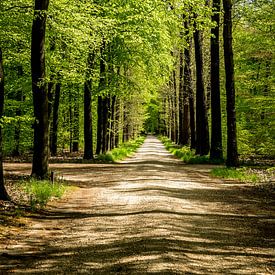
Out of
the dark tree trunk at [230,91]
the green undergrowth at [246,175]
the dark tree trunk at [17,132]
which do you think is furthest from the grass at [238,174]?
the dark tree trunk at [17,132]

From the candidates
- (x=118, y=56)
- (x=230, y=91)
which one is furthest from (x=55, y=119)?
(x=230, y=91)

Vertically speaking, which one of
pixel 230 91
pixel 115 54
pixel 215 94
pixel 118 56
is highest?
pixel 115 54

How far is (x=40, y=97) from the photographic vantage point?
1362 cm

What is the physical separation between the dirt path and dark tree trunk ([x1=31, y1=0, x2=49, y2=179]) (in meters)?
1.69

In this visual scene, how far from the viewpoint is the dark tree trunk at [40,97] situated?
42.9 ft

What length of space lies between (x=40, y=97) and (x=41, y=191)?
3.44 meters

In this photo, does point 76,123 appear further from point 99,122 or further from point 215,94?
point 215,94

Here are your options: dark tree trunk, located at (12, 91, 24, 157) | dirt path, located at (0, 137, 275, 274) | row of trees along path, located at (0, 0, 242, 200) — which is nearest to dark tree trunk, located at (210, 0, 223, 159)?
row of trees along path, located at (0, 0, 242, 200)

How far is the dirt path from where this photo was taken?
5.97m

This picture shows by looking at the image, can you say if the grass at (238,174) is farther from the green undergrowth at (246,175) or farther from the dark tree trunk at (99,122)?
the dark tree trunk at (99,122)

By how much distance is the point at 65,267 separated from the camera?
19.6 ft

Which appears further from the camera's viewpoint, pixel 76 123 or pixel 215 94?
pixel 76 123

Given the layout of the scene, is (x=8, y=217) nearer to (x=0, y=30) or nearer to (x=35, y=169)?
(x=35, y=169)

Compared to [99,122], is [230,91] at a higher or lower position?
higher
